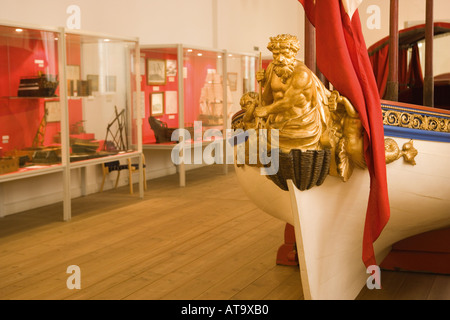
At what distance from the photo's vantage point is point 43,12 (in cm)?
683

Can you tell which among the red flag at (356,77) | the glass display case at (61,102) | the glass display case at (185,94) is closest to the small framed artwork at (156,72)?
the glass display case at (185,94)

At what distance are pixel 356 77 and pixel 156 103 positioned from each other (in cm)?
555

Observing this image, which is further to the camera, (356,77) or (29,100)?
(29,100)

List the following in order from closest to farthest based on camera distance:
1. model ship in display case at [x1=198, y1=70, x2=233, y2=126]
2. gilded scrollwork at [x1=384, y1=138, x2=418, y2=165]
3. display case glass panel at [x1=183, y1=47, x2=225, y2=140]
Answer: gilded scrollwork at [x1=384, y1=138, x2=418, y2=165] → display case glass panel at [x1=183, y1=47, x2=225, y2=140] → model ship in display case at [x1=198, y1=70, x2=233, y2=126]

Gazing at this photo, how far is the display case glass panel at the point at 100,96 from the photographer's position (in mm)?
6352

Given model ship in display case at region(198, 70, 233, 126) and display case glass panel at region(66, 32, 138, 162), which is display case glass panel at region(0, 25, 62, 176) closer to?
display case glass panel at region(66, 32, 138, 162)

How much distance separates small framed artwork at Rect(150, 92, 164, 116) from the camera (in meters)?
8.20

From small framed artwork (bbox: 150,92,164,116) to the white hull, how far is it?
191 inches

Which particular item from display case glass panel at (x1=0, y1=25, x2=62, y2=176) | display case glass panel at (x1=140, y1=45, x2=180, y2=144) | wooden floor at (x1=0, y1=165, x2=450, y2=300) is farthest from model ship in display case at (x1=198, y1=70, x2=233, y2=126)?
display case glass panel at (x1=0, y1=25, x2=62, y2=176)

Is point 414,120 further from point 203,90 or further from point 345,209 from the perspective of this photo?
point 203,90

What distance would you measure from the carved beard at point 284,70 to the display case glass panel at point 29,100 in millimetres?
3481

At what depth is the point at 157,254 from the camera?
4.70m

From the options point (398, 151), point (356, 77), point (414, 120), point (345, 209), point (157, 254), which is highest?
point (356, 77)

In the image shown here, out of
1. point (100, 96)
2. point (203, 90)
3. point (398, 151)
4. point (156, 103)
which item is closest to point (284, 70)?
point (398, 151)
